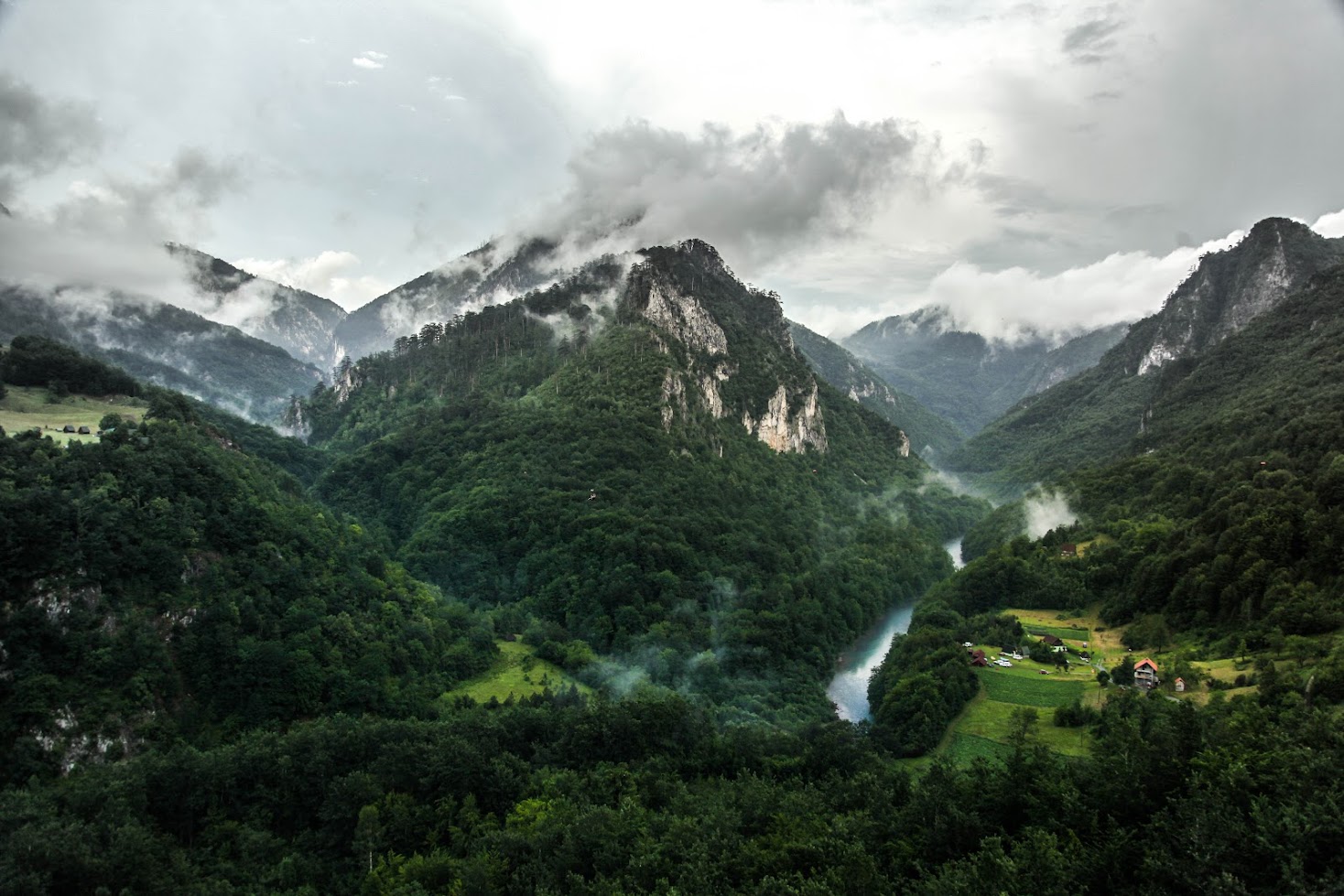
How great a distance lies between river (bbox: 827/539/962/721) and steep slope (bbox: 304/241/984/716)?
245 centimetres

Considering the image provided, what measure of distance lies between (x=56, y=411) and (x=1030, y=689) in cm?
8641

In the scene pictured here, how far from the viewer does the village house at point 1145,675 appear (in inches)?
1888

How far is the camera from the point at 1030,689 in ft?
181

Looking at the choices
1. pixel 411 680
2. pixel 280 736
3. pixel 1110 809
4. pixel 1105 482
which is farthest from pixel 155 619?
pixel 1105 482

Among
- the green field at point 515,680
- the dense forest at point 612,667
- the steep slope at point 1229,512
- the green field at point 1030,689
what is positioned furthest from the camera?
the green field at point 515,680

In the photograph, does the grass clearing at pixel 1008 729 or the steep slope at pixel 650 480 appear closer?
the grass clearing at pixel 1008 729

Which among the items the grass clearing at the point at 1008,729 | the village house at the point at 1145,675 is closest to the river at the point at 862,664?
the grass clearing at the point at 1008,729

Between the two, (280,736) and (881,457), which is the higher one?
(881,457)

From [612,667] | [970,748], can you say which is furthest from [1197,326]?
[612,667]

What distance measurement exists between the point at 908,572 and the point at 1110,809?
268 feet

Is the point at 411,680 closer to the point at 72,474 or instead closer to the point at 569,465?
the point at 72,474

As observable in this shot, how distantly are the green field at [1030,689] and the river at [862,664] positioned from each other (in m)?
13.2

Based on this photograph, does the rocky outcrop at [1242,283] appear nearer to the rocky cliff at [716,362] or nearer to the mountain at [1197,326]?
the mountain at [1197,326]

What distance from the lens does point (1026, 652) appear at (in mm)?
62344
